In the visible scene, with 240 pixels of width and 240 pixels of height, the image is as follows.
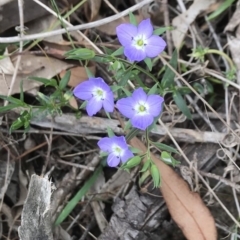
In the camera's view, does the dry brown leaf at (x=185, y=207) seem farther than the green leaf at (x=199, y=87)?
No

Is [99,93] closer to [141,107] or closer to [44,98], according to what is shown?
[141,107]

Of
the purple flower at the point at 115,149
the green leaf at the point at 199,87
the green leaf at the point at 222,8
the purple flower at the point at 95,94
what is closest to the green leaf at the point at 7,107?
the purple flower at the point at 95,94

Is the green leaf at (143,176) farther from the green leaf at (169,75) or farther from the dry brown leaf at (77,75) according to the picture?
the dry brown leaf at (77,75)

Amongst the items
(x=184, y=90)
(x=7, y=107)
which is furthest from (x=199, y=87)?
(x=7, y=107)

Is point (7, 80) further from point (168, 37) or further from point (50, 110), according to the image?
point (168, 37)

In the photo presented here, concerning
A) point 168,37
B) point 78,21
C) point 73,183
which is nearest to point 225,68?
point 168,37

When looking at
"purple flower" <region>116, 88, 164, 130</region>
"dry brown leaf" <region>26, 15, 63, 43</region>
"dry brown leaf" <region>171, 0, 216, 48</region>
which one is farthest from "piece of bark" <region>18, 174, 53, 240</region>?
"dry brown leaf" <region>171, 0, 216, 48</region>
